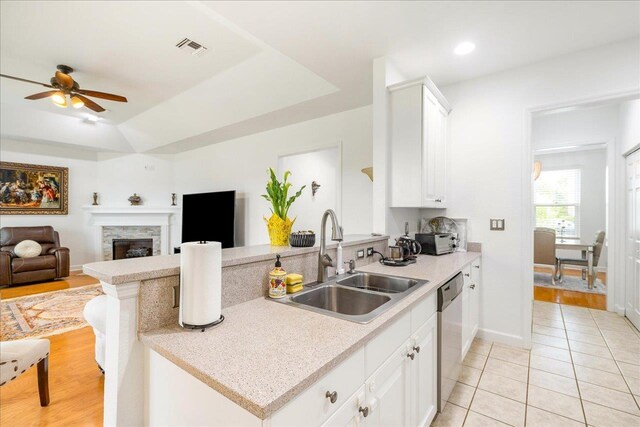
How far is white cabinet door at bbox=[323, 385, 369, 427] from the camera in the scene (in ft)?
2.81

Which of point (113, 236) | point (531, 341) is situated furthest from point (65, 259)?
point (531, 341)

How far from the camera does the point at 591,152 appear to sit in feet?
19.5

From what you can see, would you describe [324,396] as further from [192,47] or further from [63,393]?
[192,47]

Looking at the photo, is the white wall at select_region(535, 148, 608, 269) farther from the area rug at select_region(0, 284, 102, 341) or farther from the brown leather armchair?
the brown leather armchair

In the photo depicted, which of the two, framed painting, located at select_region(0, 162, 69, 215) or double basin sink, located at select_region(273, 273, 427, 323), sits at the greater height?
framed painting, located at select_region(0, 162, 69, 215)

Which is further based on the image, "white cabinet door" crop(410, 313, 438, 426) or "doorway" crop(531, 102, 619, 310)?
"doorway" crop(531, 102, 619, 310)

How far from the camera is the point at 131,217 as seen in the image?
246 inches

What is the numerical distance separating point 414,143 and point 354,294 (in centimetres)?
149

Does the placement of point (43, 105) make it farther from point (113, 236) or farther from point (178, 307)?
point (178, 307)

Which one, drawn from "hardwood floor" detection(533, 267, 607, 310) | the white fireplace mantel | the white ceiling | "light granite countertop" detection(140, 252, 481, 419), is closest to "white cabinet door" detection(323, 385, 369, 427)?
"light granite countertop" detection(140, 252, 481, 419)

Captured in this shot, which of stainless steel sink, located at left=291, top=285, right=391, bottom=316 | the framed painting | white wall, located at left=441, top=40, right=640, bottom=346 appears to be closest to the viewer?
stainless steel sink, located at left=291, top=285, right=391, bottom=316

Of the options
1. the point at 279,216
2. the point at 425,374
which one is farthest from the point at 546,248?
the point at 279,216

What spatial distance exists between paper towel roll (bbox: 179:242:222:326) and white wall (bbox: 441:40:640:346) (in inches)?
107

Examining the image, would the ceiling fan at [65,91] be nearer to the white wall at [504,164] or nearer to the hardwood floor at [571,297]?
→ the white wall at [504,164]
